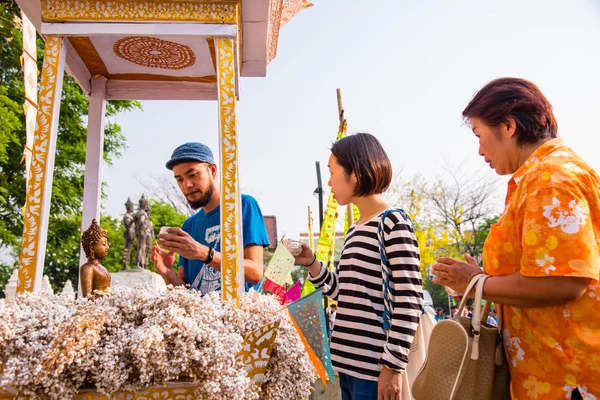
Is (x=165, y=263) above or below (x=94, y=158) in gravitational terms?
below

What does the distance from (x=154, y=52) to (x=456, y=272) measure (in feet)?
7.95

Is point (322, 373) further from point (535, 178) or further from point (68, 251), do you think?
point (68, 251)

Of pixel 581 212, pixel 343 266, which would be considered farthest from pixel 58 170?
pixel 581 212

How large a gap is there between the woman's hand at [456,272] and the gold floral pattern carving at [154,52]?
7.05 feet

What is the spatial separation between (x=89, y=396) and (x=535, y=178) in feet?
5.51

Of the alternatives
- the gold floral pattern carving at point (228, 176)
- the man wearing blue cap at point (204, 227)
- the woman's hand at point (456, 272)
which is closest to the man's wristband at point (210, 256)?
the man wearing blue cap at point (204, 227)

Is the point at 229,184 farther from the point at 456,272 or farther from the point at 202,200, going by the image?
the point at 456,272

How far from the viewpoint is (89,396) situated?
1702mm

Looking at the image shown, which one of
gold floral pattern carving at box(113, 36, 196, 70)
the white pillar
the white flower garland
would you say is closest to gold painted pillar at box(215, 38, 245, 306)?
the white flower garland

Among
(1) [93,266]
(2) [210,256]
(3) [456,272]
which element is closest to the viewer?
(3) [456,272]

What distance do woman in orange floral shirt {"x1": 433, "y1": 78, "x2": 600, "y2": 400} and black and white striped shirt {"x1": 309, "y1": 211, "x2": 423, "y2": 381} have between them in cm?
42

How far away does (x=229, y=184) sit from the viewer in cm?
245

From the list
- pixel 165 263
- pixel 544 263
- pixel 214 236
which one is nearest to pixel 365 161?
pixel 214 236

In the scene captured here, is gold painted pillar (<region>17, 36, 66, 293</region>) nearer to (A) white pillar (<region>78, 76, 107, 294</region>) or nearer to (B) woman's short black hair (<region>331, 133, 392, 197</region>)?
(A) white pillar (<region>78, 76, 107, 294</region>)
